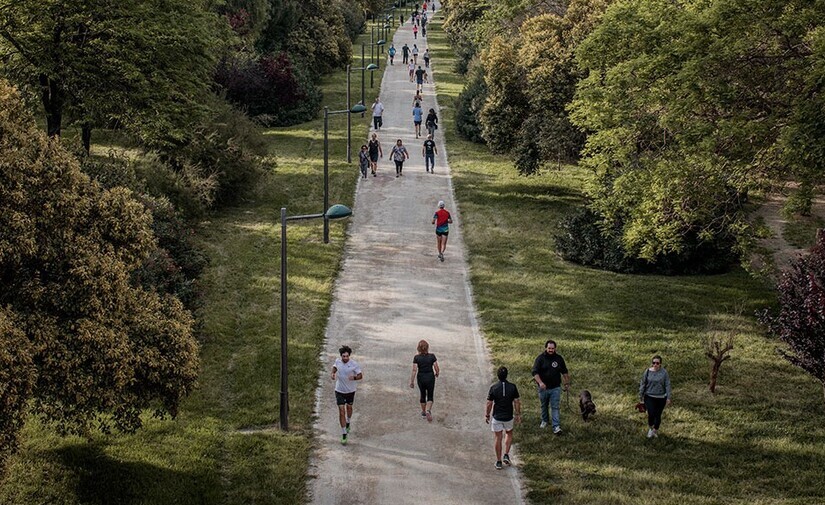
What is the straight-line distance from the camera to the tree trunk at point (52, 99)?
27.7m

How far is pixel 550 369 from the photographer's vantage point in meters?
15.8

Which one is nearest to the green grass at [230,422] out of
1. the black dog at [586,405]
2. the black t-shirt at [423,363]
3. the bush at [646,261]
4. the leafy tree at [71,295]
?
the leafy tree at [71,295]

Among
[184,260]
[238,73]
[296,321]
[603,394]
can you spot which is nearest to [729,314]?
[603,394]

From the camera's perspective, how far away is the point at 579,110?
2358 centimetres

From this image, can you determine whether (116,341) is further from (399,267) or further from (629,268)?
(629,268)

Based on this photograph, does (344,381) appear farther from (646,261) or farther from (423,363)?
(646,261)

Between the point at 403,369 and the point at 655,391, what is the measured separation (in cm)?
551

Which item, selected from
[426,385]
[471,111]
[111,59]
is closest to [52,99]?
[111,59]

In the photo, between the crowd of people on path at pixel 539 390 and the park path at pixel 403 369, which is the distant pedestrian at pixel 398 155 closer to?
the park path at pixel 403 369

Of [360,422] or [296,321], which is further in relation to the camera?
[296,321]

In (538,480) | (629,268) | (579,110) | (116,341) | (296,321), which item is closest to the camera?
(116,341)

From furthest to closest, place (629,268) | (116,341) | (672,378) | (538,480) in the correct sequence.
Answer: (629,268), (672,378), (538,480), (116,341)

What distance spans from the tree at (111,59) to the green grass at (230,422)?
4232 millimetres

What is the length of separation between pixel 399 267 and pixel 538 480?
11.5 metres
